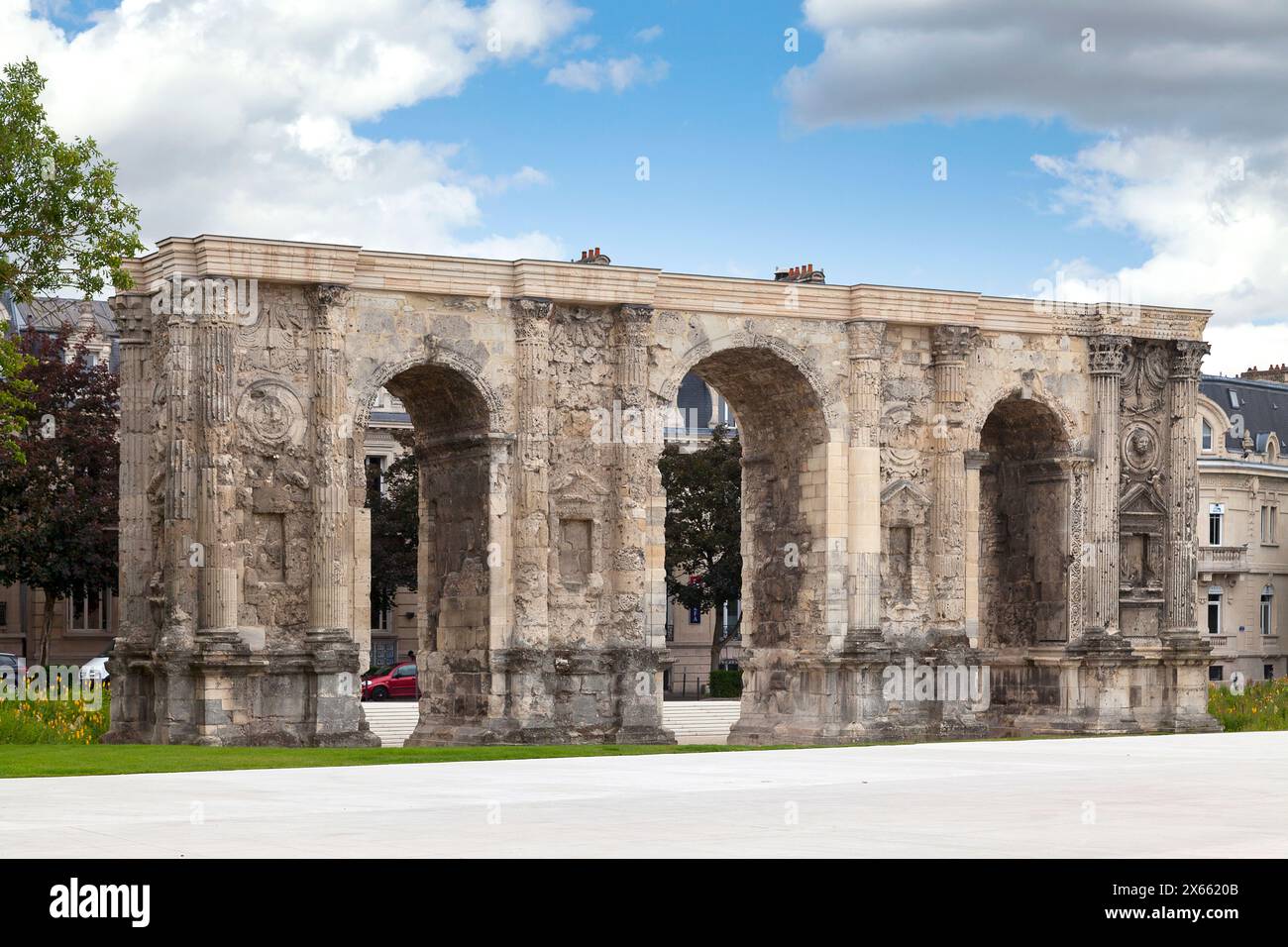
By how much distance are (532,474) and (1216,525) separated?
4090cm

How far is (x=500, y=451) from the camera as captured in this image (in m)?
32.0

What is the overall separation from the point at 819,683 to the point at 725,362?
549 centimetres

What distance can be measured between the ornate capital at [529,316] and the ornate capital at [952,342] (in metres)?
7.13

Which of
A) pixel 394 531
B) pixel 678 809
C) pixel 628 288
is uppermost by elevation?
pixel 628 288

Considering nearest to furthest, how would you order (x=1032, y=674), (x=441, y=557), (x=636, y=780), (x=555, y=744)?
(x=636, y=780)
(x=555, y=744)
(x=441, y=557)
(x=1032, y=674)

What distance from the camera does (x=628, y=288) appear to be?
32.9 meters

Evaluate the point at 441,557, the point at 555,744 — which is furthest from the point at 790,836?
the point at 441,557

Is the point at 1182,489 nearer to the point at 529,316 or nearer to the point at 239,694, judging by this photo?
the point at 529,316

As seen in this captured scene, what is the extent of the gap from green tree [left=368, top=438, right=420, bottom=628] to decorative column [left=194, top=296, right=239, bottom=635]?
79.1 ft

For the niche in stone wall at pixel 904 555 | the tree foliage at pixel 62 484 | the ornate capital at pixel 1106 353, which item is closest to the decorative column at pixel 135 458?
the niche in stone wall at pixel 904 555

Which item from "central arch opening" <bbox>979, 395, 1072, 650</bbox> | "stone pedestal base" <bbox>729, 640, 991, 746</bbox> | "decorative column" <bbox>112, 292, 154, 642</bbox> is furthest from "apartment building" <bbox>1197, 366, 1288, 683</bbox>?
"decorative column" <bbox>112, 292, 154, 642</bbox>

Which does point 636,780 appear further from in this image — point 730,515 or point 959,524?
point 730,515

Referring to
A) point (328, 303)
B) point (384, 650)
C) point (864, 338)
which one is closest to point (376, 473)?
point (384, 650)

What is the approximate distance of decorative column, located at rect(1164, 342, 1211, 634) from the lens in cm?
3784
